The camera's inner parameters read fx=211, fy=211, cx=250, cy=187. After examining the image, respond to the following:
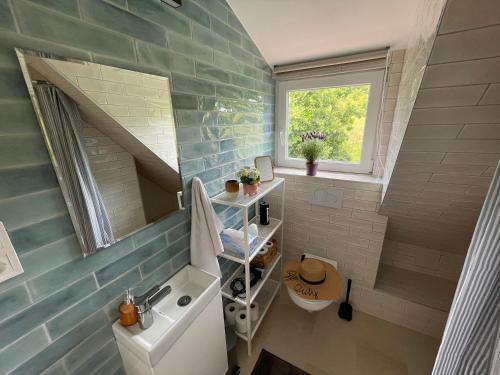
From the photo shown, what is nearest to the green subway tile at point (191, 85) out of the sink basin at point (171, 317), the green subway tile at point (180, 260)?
the green subway tile at point (180, 260)

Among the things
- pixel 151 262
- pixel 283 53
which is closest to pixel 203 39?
pixel 283 53

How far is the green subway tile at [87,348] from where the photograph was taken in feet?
2.55

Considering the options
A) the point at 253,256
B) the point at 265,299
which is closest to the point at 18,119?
the point at 253,256

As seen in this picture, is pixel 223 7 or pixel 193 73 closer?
pixel 193 73

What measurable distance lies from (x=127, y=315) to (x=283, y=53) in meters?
1.84

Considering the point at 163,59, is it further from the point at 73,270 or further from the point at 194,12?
the point at 73,270

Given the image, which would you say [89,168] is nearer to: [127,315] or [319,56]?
[127,315]

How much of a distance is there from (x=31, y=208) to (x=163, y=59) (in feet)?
2.46

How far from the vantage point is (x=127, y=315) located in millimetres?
867

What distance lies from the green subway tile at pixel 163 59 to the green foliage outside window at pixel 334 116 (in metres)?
1.11

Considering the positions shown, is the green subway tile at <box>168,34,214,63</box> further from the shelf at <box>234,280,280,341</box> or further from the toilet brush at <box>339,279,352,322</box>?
the toilet brush at <box>339,279,352,322</box>

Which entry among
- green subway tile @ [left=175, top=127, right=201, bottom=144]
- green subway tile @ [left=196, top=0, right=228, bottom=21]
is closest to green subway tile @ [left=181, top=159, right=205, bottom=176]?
green subway tile @ [left=175, top=127, right=201, bottom=144]

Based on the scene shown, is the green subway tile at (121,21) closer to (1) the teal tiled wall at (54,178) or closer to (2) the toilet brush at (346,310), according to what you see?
(1) the teal tiled wall at (54,178)

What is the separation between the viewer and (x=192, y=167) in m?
1.16
